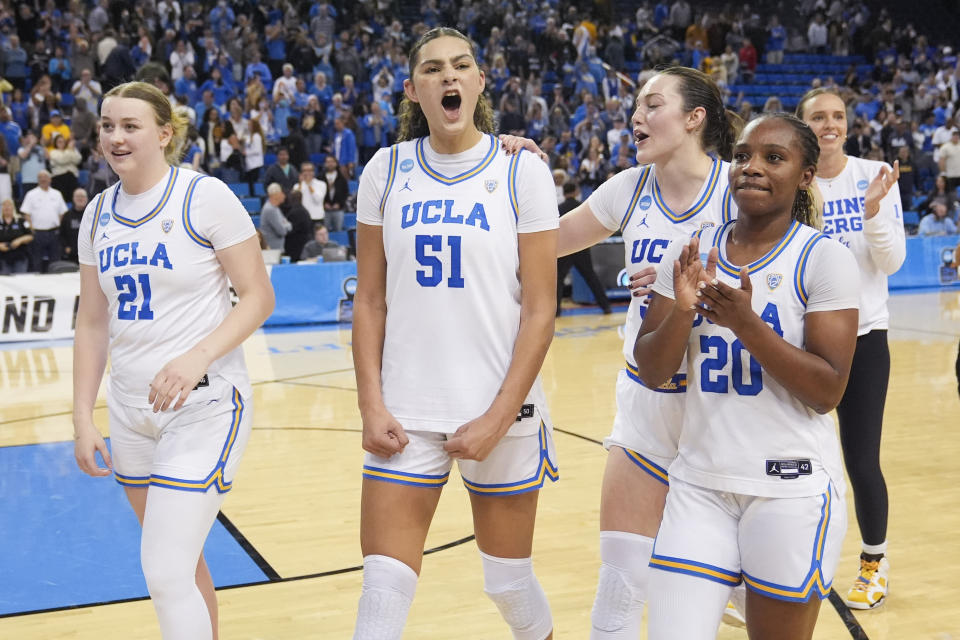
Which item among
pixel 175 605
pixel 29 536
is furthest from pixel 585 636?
pixel 29 536

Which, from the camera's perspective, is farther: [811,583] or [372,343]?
[372,343]

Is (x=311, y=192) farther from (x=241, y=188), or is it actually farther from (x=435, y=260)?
(x=435, y=260)

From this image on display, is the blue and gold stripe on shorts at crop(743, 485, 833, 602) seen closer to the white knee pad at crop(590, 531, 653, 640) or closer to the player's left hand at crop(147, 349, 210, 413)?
the white knee pad at crop(590, 531, 653, 640)

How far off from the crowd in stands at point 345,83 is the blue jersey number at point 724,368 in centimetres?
1004

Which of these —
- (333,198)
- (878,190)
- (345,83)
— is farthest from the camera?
(345,83)

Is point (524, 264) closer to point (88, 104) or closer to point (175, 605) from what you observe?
point (175, 605)

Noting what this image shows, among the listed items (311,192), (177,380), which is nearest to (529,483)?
(177,380)

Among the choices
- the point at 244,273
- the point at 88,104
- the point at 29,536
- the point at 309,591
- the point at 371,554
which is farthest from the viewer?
the point at 88,104

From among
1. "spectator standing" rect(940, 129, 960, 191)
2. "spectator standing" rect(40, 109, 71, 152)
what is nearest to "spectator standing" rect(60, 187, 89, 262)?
"spectator standing" rect(40, 109, 71, 152)

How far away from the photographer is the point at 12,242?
1280 cm

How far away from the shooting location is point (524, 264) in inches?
117

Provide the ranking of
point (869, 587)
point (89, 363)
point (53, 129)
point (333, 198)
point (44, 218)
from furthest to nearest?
point (333, 198)
point (53, 129)
point (44, 218)
point (869, 587)
point (89, 363)

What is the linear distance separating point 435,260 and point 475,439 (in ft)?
1.60

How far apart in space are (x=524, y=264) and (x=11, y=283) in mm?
9775
